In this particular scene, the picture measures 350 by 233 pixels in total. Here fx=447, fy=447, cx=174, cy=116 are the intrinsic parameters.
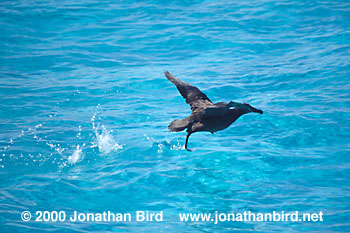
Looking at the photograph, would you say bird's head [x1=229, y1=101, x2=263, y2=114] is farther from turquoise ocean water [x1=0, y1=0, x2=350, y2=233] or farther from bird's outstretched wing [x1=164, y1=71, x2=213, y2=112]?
turquoise ocean water [x1=0, y1=0, x2=350, y2=233]

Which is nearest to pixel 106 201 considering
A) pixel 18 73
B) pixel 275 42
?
pixel 18 73

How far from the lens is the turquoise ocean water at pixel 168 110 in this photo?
7.16m

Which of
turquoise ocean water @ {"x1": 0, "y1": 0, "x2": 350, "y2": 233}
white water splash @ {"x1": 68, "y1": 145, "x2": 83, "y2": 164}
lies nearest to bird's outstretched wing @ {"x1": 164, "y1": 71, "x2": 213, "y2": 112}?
turquoise ocean water @ {"x1": 0, "y1": 0, "x2": 350, "y2": 233}

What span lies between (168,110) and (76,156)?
2.98 meters

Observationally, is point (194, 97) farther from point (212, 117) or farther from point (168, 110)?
point (168, 110)

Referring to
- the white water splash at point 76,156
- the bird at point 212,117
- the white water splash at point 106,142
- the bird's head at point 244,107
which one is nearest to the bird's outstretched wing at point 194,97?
the bird at point 212,117

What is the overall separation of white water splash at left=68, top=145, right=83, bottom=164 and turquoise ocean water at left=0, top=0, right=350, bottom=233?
2 centimetres

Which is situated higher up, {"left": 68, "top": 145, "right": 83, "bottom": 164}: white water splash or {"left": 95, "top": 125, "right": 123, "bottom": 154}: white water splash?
{"left": 95, "top": 125, "right": 123, "bottom": 154}: white water splash

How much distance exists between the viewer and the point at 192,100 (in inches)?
307

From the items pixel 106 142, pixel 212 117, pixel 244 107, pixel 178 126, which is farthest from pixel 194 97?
pixel 106 142

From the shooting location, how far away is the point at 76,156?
28.5ft

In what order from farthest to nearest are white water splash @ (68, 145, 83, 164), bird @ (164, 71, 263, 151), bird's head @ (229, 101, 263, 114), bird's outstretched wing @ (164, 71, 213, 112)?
white water splash @ (68, 145, 83, 164) → bird's outstretched wing @ (164, 71, 213, 112) → bird @ (164, 71, 263, 151) → bird's head @ (229, 101, 263, 114)

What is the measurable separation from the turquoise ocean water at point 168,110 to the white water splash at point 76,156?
0.02m

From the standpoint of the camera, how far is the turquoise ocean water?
7.16m
